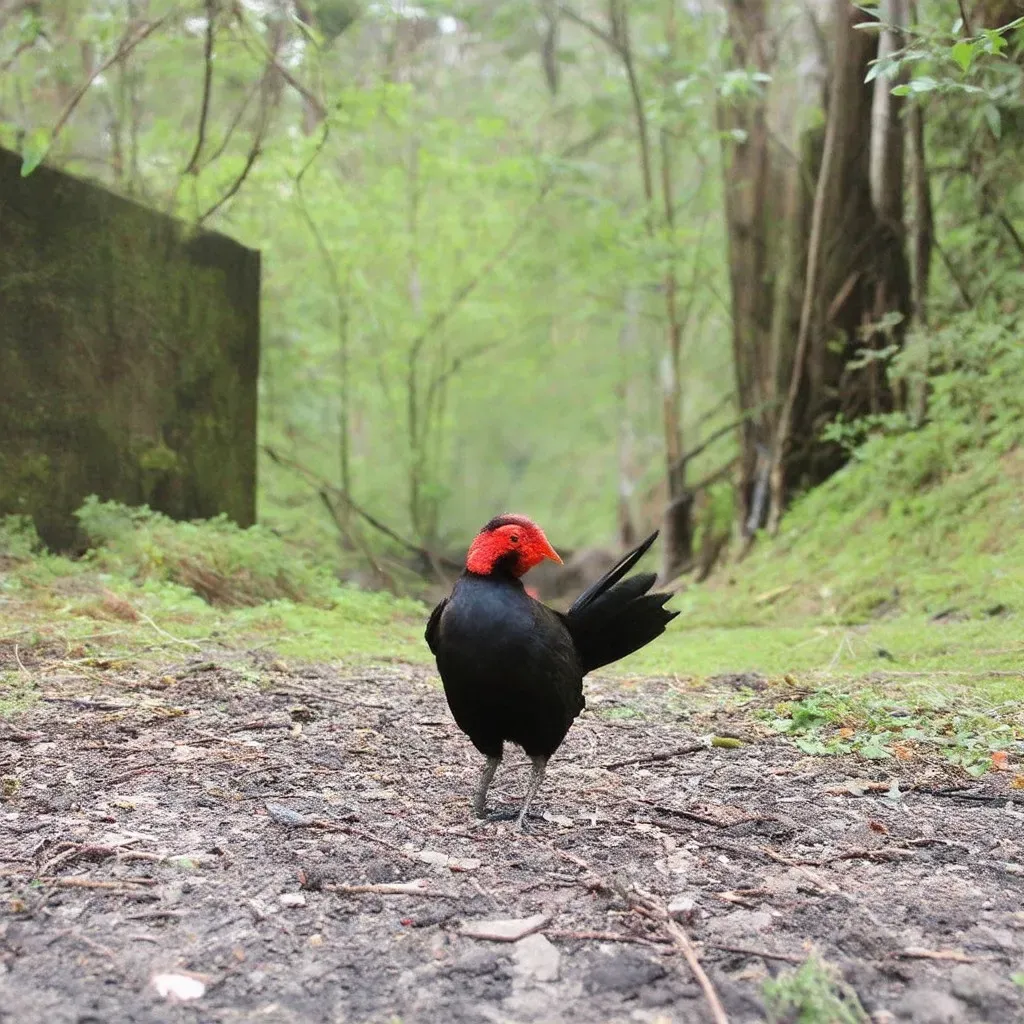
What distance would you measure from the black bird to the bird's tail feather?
0.22 ft

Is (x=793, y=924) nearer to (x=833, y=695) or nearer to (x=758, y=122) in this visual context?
(x=833, y=695)

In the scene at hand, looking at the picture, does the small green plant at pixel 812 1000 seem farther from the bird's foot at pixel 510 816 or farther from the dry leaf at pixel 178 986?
the bird's foot at pixel 510 816

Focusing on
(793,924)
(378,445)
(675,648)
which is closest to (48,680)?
(793,924)

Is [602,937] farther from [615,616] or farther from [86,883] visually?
[615,616]

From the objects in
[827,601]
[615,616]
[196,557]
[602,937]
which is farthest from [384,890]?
[827,601]

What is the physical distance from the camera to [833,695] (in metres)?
3.58

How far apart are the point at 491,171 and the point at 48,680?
890cm

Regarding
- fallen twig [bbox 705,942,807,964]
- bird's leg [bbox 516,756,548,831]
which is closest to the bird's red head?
bird's leg [bbox 516,756,548,831]

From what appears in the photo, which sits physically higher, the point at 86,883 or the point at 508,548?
the point at 508,548

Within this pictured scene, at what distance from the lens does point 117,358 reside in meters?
6.09

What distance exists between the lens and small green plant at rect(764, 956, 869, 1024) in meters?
1.44

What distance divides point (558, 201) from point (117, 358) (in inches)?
294

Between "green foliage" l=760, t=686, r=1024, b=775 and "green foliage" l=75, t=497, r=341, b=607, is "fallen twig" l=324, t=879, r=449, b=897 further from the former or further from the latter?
"green foliage" l=75, t=497, r=341, b=607

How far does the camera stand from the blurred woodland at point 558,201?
701 cm
